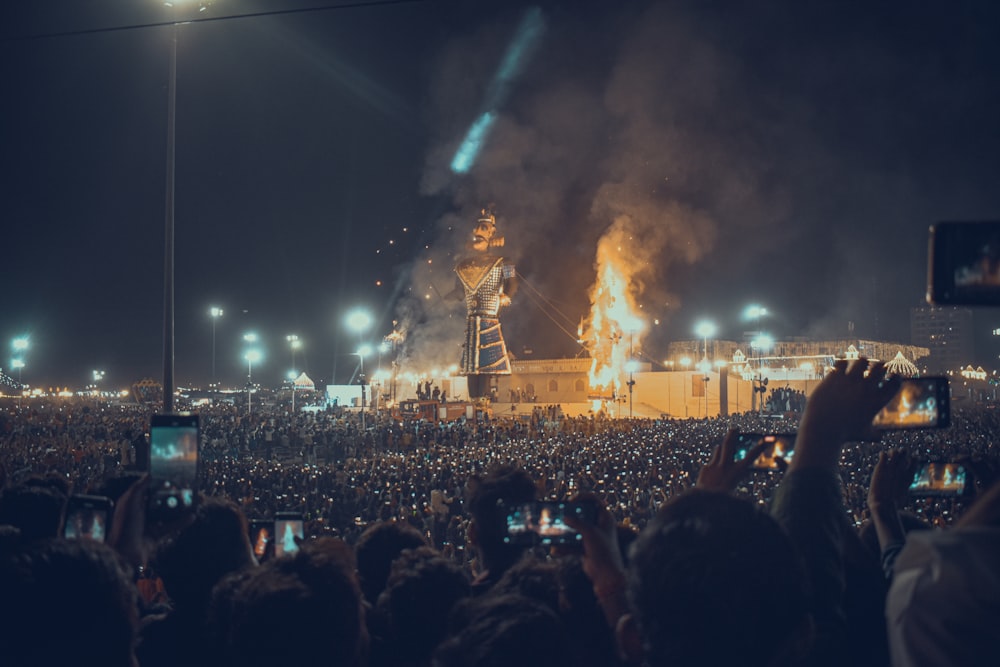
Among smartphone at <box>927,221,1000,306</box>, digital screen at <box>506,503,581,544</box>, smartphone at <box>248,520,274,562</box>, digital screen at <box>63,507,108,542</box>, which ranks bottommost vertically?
smartphone at <box>248,520,274,562</box>

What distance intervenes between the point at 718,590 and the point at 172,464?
3.87 m

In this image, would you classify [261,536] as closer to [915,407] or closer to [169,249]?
[915,407]

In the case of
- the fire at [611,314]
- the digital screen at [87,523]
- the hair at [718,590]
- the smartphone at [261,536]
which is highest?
the fire at [611,314]

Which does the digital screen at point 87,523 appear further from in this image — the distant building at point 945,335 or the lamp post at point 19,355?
Result: the distant building at point 945,335

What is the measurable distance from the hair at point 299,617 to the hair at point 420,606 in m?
0.26

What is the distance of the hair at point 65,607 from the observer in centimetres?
208

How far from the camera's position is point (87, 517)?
3922 mm

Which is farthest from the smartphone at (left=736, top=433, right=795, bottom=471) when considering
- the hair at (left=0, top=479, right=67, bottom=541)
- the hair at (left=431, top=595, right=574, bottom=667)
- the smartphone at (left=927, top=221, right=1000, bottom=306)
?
the hair at (left=0, top=479, right=67, bottom=541)

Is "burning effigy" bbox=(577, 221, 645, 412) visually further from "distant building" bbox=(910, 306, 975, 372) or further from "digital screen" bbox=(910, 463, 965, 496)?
"distant building" bbox=(910, 306, 975, 372)

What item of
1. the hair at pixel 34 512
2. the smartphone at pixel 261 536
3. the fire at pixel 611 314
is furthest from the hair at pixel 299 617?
the fire at pixel 611 314

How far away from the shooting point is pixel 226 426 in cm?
3008

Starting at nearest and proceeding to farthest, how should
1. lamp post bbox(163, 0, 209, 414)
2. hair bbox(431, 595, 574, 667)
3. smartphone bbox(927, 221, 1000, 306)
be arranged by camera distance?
1. hair bbox(431, 595, 574, 667)
2. smartphone bbox(927, 221, 1000, 306)
3. lamp post bbox(163, 0, 209, 414)

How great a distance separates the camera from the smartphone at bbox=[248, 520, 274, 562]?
4699mm

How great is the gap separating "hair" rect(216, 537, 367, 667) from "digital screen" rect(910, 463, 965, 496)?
363 cm
